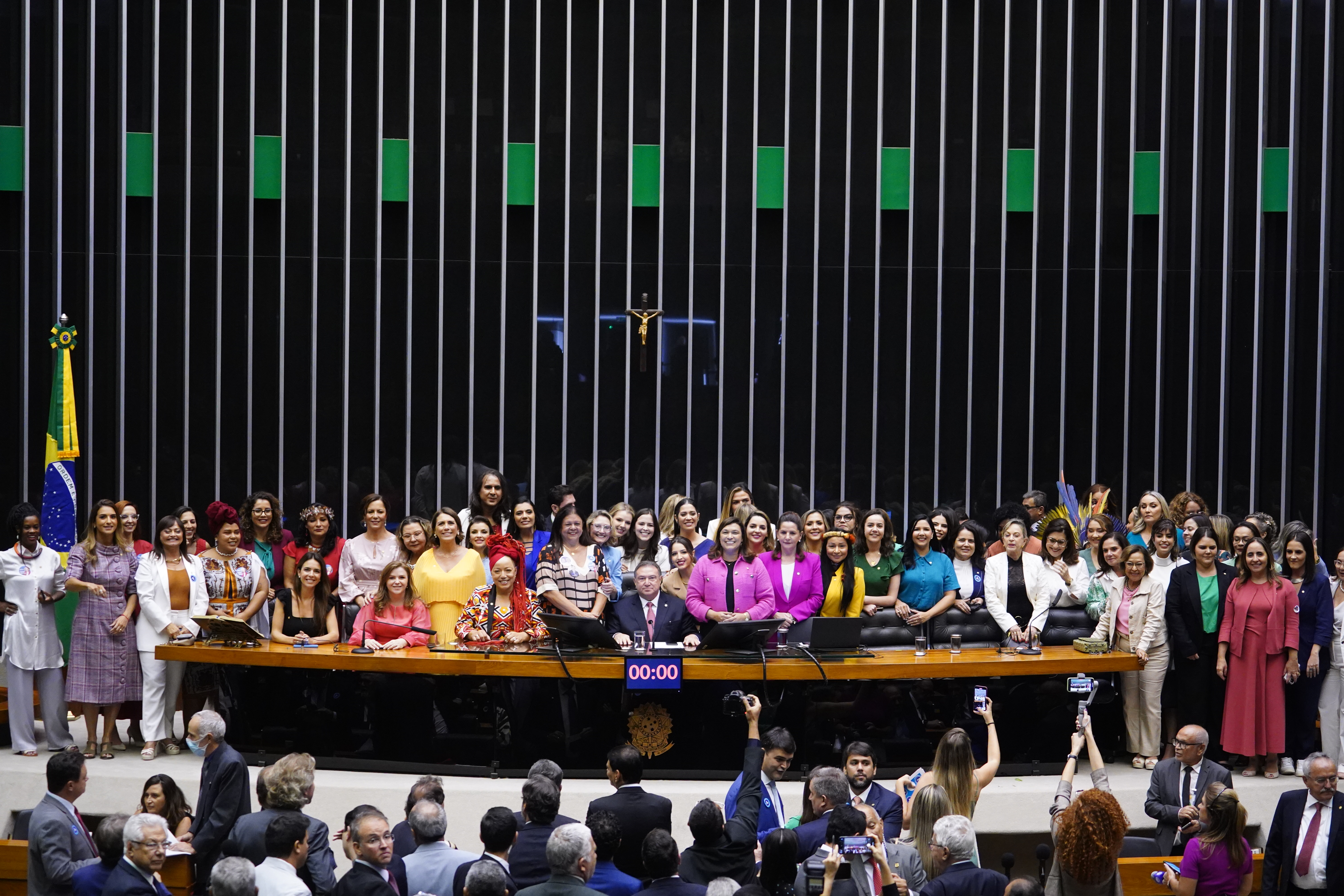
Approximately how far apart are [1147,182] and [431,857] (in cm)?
994

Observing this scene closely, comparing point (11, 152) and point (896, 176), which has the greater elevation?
point (11, 152)

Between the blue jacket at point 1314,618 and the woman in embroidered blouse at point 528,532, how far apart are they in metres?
4.42

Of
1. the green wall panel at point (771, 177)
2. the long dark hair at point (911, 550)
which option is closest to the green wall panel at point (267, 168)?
the green wall panel at point (771, 177)

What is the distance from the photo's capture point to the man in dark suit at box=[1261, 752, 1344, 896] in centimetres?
625

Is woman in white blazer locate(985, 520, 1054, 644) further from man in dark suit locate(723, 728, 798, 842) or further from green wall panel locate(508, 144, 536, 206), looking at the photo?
green wall panel locate(508, 144, 536, 206)

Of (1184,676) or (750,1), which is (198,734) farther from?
(750,1)

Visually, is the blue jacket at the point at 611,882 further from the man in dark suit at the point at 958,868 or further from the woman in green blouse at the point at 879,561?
the woman in green blouse at the point at 879,561

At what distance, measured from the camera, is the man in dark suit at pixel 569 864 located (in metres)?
4.91

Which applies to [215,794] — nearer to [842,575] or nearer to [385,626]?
[385,626]

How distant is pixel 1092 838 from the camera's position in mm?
5145

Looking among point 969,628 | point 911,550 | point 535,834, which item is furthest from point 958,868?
point 911,550

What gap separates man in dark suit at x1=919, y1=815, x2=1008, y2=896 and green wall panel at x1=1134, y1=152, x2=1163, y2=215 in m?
9.12

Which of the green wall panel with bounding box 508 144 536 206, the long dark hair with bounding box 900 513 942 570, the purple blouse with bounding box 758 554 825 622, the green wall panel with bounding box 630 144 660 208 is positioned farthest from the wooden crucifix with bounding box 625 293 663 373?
the purple blouse with bounding box 758 554 825 622

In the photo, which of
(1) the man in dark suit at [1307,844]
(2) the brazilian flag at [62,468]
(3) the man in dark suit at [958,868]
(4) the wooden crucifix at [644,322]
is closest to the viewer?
(3) the man in dark suit at [958,868]
